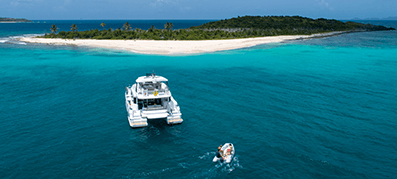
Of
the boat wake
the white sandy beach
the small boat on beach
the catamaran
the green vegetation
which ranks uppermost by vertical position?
the green vegetation

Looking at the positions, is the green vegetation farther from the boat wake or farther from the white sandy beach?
the boat wake

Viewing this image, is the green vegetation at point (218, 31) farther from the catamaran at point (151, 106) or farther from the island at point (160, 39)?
the catamaran at point (151, 106)

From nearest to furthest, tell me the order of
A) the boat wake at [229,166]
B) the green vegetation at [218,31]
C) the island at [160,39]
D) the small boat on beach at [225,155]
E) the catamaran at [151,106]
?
the boat wake at [229,166], the small boat on beach at [225,155], the catamaran at [151,106], the island at [160,39], the green vegetation at [218,31]

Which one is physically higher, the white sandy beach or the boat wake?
the white sandy beach

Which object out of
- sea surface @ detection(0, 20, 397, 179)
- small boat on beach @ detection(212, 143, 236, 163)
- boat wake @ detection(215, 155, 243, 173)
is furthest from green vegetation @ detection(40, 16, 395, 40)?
boat wake @ detection(215, 155, 243, 173)

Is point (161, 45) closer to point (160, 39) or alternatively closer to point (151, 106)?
point (160, 39)

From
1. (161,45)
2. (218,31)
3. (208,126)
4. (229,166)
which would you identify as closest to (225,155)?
(229,166)

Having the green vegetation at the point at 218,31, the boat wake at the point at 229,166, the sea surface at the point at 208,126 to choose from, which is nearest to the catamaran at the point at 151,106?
the sea surface at the point at 208,126

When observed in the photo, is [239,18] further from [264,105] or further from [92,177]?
[92,177]
